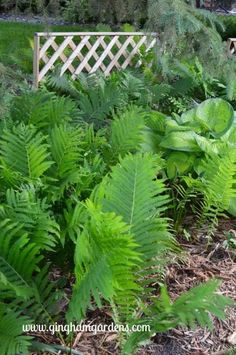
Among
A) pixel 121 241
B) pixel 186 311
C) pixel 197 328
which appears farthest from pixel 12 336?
pixel 197 328

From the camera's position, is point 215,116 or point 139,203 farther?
point 215,116

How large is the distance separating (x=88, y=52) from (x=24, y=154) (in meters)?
4.01

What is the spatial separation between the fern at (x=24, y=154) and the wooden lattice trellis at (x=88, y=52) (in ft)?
10.4

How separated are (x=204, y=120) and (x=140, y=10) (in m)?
0.94

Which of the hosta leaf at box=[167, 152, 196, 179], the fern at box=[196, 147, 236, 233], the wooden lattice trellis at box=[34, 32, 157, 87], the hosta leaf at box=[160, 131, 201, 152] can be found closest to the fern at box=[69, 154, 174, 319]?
the fern at box=[196, 147, 236, 233]

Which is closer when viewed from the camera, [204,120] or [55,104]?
[55,104]

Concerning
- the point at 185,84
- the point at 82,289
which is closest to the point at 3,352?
the point at 82,289

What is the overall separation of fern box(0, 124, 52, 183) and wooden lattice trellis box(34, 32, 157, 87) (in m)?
3.16

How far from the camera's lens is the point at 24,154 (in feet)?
9.53

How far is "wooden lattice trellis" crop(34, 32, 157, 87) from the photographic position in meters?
6.12

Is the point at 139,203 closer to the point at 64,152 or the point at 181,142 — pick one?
the point at 64,152

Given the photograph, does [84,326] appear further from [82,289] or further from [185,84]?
[185,84]

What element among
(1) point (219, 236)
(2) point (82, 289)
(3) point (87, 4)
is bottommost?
(1) point (219, 236)

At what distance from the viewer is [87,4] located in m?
3.76
